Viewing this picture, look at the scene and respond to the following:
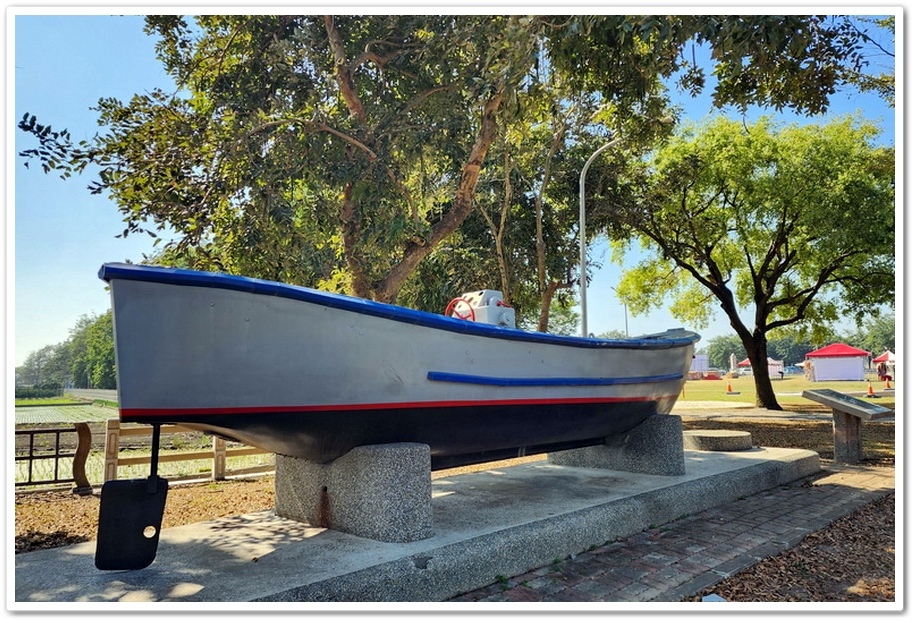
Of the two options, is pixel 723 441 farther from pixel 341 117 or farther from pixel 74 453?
pixel 74 453

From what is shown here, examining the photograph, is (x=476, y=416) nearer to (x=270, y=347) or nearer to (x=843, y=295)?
(x=270, y=347)

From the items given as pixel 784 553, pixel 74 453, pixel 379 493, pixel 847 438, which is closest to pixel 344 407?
pixel 379 493

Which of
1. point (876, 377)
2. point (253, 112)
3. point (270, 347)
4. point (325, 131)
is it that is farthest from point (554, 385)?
point (876, 377)

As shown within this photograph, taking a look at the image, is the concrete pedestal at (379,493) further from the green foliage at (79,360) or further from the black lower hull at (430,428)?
the green foliage at (79,360)

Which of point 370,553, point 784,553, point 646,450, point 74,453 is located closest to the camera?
point 370,553

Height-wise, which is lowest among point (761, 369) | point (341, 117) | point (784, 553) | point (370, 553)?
point (784, 553)

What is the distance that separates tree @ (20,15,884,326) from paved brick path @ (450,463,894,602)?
10.6 ft

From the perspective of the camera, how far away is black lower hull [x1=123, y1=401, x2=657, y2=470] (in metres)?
3.14

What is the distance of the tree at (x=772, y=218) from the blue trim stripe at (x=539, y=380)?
7215mm

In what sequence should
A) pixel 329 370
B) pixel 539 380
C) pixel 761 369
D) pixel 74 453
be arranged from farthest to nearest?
pixel 761 369 → pixel 74 453 → pixel 539 380 → pixel 329 370

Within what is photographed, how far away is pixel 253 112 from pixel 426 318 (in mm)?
4225

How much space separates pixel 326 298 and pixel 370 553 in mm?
1255

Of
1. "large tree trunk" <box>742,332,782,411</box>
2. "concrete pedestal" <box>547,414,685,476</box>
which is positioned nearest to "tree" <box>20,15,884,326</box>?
"concrete pedestal" <box>547,414,685,476</box>

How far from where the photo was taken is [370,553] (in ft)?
10.1
